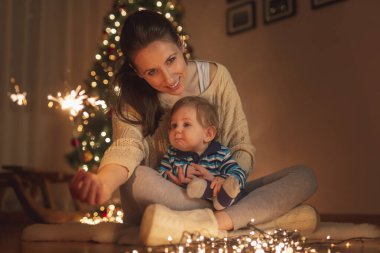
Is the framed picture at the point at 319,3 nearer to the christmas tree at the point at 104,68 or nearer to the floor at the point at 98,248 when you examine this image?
the christmas tree at the point at 104,68

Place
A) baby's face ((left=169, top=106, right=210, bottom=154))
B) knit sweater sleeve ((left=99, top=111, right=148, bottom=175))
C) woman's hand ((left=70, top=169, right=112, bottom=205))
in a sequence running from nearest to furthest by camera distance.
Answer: woman's hand ((left=70, top=169, right=112, bottom=205))
knit sweater sleeve ((left=99, top=111, right=148, bottom=175))
baby's face ((left=169, top=106, right=210, bottom=154))

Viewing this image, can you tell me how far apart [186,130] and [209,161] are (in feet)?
0.40

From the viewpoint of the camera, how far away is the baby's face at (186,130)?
1591mm

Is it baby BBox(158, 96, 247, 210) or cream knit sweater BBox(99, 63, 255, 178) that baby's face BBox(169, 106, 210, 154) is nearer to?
baby BBox(158, 96, 247, 210)

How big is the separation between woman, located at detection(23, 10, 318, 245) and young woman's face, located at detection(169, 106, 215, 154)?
0.09 meters

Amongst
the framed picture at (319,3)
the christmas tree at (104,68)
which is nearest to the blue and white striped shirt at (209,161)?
the christmas tree at (104,68)

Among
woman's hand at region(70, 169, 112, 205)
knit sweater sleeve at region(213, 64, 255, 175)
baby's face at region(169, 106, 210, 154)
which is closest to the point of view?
woman's hand at region(70, 169, 112, 205)

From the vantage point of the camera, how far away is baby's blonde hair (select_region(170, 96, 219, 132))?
1.62m

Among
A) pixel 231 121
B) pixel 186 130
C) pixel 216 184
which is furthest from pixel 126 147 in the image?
pixel 231 121

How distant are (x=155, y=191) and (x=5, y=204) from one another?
9.03 feet

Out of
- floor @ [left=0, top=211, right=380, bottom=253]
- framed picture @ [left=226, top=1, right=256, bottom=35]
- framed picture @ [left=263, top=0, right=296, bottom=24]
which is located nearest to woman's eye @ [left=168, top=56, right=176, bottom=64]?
floor @ [left=0, top=211, right=380, bottom=253]

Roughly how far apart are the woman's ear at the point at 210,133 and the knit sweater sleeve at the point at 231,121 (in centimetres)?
11

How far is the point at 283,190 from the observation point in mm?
1581

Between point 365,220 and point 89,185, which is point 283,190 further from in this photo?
point 365,220
